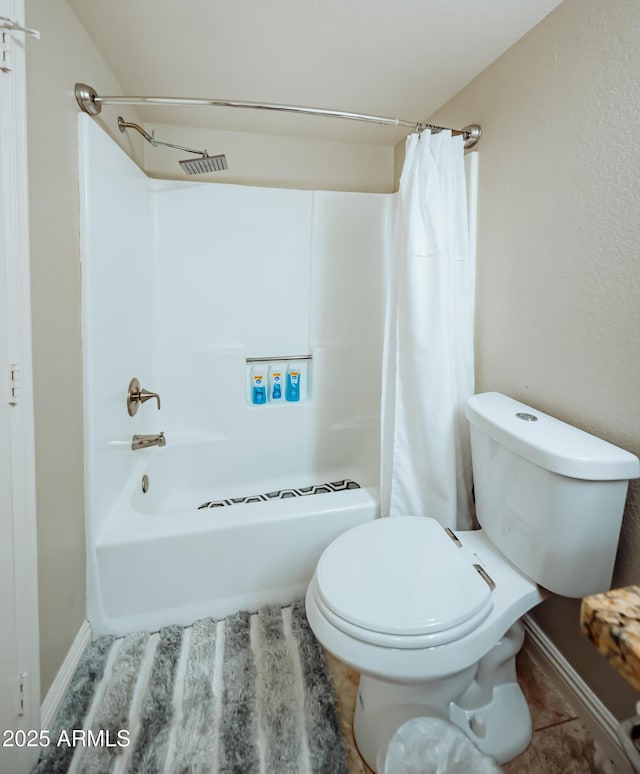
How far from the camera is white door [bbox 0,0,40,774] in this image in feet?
2.90

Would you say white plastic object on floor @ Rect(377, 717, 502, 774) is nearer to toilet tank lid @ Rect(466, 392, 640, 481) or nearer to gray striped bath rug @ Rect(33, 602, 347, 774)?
gray striped bath rug @ Rect(33, 602, 347, 774)

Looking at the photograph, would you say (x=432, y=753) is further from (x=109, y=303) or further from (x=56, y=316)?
(x=109, y=303)

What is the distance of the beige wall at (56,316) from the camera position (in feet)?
3.42

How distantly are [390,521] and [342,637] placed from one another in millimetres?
425

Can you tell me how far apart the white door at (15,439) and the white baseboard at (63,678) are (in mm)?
80

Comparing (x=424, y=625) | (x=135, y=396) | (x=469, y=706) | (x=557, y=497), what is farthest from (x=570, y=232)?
(x=135, y=396)

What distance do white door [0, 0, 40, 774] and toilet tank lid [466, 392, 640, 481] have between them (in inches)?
47.7

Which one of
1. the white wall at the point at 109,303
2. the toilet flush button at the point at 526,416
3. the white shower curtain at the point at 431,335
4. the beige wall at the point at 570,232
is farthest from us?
the white shower curtain at the point at 431,335

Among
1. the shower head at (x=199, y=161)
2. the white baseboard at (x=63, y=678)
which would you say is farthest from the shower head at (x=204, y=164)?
the white baseboard at (x=63, y=678)

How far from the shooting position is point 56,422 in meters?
1.16

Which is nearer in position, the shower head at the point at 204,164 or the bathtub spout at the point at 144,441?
the shower head at the point at 204,164

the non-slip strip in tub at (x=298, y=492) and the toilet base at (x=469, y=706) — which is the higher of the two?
the non-slip strip in tub at (x=298, y=492)

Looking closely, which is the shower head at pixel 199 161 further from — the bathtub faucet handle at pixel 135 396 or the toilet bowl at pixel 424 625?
the toilet bowl at pixel 424 625

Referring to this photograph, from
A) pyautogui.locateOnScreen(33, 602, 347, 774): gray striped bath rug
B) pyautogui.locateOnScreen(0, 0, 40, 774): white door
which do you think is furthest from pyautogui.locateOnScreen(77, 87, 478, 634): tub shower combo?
pyautogui.locateOnScreen(0, 0, 40, 774): white door
